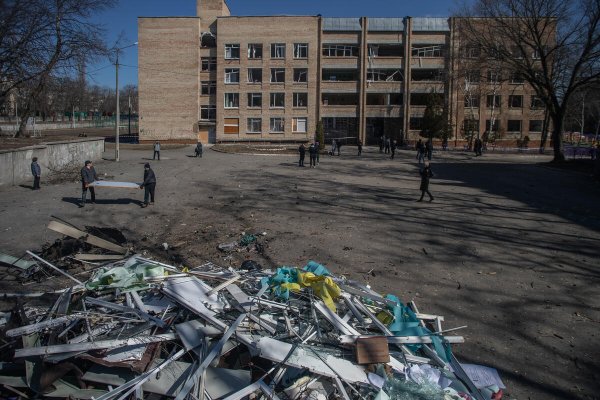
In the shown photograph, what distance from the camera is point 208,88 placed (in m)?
62.4

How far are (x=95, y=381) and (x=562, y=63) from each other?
36875 millimetres

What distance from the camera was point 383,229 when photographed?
1318 cm

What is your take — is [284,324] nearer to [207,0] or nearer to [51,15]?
[51,15]

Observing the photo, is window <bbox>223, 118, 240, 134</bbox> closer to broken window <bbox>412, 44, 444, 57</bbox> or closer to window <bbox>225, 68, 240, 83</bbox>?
window <bbox>225, 68, 240, 83</bbox>

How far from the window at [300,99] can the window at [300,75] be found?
170cm

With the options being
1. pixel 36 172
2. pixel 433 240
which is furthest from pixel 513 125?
pixel 36 172

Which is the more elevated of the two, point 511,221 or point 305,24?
point 305,24

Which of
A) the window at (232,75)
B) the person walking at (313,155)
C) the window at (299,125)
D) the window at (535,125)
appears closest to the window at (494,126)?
the window at (535,125)

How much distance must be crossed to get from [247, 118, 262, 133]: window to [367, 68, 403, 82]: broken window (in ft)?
48.3

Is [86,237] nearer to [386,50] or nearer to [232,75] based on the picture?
[232,75]

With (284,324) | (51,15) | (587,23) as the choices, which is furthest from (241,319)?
(587,23)

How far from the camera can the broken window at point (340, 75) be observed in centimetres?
6253

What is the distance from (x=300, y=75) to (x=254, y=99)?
253 inches

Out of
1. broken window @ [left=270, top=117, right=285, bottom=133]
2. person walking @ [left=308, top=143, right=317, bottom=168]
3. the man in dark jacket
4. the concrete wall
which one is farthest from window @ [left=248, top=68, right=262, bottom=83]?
the man in dark jacket
